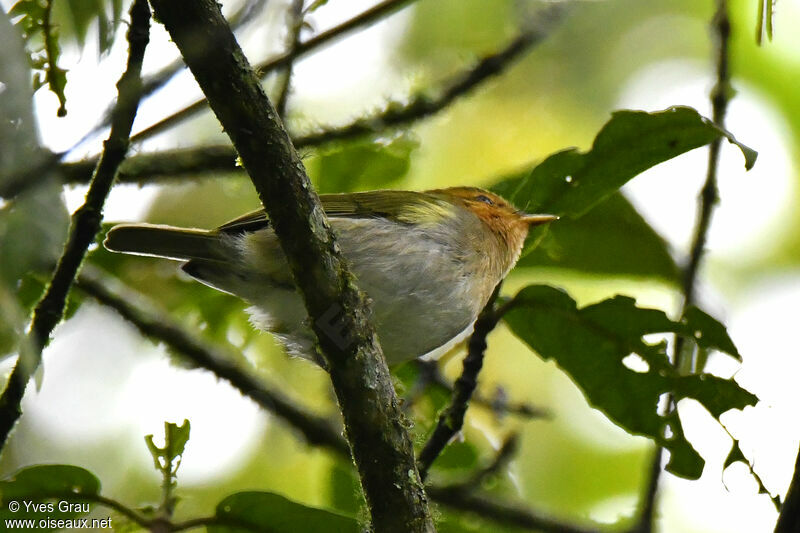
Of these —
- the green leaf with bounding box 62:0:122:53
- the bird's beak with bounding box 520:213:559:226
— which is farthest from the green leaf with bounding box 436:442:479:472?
the green leaf with bounding box 62:0:122:53

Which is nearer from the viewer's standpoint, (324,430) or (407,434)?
(407,434)

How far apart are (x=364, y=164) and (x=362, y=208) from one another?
0.47 m

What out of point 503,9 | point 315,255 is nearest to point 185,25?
point 315,255

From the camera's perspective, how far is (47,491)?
304 centimetres

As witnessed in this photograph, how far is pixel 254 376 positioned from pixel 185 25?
239cm

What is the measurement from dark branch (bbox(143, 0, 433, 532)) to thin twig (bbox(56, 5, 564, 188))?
5.84 ft

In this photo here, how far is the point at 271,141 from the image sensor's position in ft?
7.42

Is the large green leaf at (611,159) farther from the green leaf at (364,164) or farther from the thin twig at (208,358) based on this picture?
the thin twig at (208,358)

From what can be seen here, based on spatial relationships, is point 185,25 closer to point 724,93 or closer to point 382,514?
point 382,514

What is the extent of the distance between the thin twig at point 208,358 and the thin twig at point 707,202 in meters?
1.34

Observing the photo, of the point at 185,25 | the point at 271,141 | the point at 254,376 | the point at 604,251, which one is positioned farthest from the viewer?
the point at 254,376

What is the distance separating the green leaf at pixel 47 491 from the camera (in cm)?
298

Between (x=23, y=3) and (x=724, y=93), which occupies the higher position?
(x=23, y=3)

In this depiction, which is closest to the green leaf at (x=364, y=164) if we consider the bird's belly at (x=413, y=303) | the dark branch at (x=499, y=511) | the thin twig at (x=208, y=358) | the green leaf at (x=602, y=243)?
the bird's belly at (x=413, y=303)
